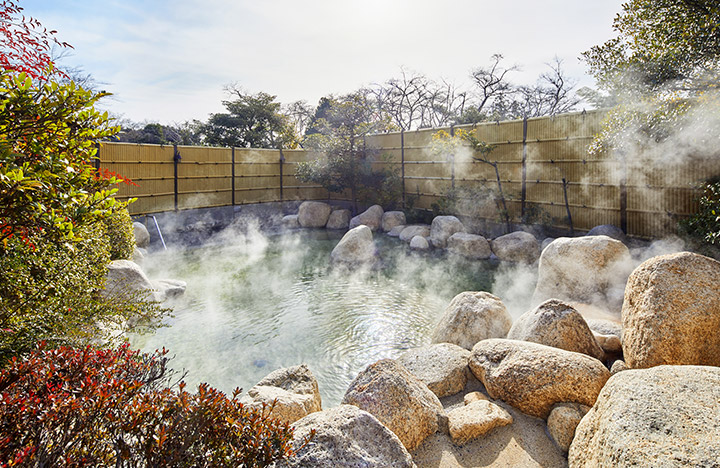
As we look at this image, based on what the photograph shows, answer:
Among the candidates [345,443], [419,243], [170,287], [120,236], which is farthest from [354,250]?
[345,443]

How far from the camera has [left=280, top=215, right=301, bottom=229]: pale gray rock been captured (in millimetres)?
13970

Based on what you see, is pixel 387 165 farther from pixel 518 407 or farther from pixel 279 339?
pixel 518 407

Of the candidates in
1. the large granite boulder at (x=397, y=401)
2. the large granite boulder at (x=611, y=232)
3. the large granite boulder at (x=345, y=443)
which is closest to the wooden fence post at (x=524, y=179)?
the large granite boulder at (x=611, y=232)

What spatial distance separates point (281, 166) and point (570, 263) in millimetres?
11567

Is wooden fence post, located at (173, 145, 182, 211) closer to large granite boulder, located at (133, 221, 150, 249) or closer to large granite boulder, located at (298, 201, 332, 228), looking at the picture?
large granite boulder, located at (133, 221, 150, 249)

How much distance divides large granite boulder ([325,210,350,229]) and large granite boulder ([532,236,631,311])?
8720mm

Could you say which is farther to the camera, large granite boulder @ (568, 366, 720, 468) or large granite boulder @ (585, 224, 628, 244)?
large granite boulder @ (585, 224, 628, 244)

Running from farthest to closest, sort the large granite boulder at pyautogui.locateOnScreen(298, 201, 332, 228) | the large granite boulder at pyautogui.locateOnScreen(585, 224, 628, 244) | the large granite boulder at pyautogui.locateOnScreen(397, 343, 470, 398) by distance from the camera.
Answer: the large granite boulder at pyautogui.locateOnScreen(298, 201, 332, 228) < the large granite boulder at pyautogui.locateOnScreen(585, 224, 628, 244) < the large granite boulder at pyautogui.locateOnScreen(397, 343, 470, 398)

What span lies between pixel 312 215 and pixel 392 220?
9.75 ft

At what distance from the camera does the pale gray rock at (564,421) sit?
106 inches

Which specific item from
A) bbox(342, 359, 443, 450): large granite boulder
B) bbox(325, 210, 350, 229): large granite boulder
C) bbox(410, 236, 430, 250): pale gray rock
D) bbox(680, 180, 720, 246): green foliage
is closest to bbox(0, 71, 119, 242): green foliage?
bbox(342, 359, 443, 450): large granite boulder

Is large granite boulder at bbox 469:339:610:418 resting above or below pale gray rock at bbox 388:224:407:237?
below

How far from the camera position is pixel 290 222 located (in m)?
14.1

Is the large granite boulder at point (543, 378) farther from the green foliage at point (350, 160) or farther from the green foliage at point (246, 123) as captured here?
the green foliage at point (246, 123)
